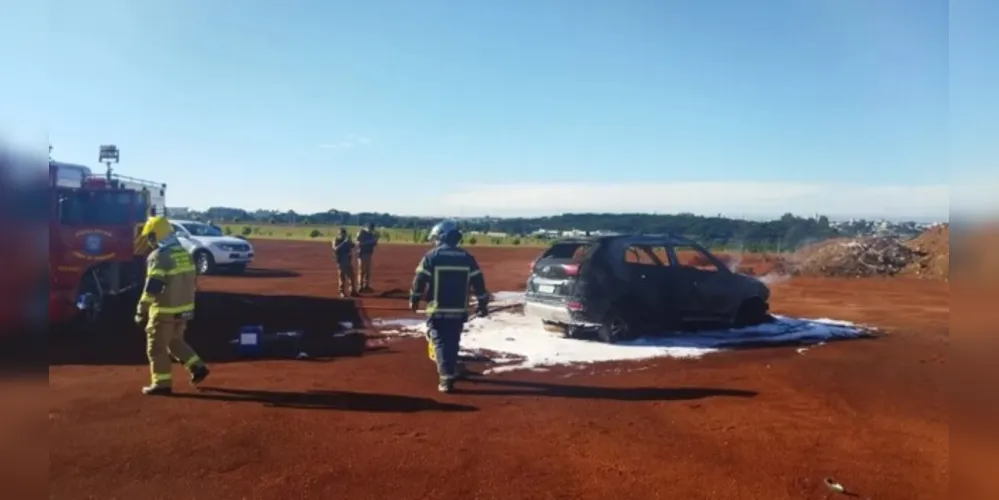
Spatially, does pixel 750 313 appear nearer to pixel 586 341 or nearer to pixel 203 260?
pixel 586 341

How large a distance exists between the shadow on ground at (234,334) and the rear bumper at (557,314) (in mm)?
2524

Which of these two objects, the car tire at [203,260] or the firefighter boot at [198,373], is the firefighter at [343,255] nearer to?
the car tire at [203,260]

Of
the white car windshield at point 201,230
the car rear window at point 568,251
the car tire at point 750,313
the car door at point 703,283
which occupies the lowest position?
the car tire at point 750,313

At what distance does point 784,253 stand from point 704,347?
21771mm

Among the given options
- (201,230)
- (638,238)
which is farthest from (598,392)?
(201,230)

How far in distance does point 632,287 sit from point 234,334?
259 inches

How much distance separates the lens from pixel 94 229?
12406mm

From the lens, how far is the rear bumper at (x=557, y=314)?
10891 mm

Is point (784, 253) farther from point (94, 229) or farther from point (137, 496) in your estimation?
point (137, 496)

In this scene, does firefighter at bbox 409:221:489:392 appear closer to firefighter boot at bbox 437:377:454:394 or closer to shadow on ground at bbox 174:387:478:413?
firefighter boot at bbox 437:377:454:394

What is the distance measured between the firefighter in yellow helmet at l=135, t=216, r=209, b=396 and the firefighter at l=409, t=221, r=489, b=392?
2.50 metres

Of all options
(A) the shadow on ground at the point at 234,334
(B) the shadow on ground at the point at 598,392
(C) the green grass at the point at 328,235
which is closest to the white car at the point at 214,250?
(A) the shadow on ground at the point at 234,334

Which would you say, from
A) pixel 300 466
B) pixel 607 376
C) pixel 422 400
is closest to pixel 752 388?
pixel 607 376

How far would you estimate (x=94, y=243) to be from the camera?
40.2 feet
